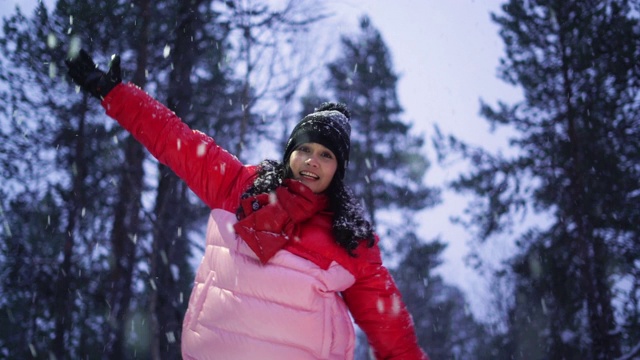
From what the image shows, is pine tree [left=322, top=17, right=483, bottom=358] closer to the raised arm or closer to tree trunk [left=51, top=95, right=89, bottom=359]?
tree trunk [left=51, top=95, right=89, bottom=359]

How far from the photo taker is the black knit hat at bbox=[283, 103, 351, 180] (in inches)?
98.1

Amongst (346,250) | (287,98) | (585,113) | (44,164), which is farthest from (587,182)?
(44,164)

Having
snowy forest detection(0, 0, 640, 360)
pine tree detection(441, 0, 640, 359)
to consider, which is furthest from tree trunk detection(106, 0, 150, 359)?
pine tree detection(441, 0, 640, 359)

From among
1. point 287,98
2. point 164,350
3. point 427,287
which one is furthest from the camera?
point 427,287

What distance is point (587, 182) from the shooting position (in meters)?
8.27

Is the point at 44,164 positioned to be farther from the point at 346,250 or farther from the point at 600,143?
the point at 600,143

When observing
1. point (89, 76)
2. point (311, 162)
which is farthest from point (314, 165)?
point (89, 76)

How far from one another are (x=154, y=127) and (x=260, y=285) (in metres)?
1.01

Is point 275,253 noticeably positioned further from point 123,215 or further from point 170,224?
point 123,215

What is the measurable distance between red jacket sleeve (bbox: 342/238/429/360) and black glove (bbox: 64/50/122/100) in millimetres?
1629

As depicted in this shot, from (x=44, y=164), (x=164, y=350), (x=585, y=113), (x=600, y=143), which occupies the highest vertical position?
(x=585, y=113)

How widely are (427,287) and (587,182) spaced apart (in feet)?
32.2

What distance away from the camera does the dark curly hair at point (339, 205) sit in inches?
85.5

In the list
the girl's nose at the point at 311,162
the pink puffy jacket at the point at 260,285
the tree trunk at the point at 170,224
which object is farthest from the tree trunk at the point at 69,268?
the girl's nose at the point at 311,162
